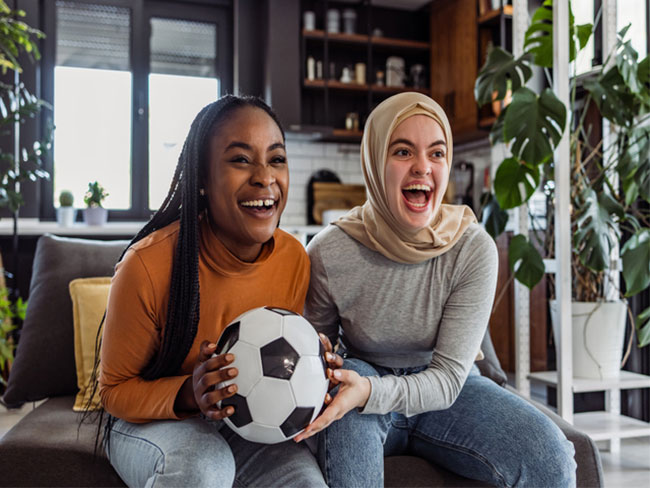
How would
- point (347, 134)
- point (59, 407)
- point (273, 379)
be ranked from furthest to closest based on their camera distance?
1. point (347, 134)
2. point (59, 407)
3. point (273, 379)

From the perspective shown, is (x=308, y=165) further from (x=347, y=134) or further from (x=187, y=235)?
(x=187, y=235)

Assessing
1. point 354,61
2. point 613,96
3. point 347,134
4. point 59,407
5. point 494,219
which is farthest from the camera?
point 354,61

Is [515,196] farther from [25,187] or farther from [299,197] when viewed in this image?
[25,187]

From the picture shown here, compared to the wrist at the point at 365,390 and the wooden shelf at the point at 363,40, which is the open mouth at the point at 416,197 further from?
the wooden shelf at the point at 363,40

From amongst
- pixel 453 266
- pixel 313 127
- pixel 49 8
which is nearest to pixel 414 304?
pixel 453 266

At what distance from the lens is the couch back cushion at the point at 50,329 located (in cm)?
181

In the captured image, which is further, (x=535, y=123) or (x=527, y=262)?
(x=527, y=262)

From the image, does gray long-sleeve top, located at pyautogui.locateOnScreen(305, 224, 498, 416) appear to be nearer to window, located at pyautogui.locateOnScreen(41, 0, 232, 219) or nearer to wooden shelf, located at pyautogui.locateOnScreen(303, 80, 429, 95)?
Result: window, located at pyautogui.locateOnScreen(41, 0, 232, 219)

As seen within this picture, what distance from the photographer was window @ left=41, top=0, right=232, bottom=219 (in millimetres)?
4660

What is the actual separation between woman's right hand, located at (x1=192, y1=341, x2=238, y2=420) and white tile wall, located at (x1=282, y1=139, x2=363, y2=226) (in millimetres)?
3972

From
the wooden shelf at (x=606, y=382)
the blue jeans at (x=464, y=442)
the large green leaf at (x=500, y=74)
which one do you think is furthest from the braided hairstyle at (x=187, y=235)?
the wooden shelf at (x=606, y=382)

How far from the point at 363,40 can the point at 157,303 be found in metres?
4.18

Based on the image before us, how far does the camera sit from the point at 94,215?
4109mm

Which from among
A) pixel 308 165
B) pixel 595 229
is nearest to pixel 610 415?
pixel 595 229
